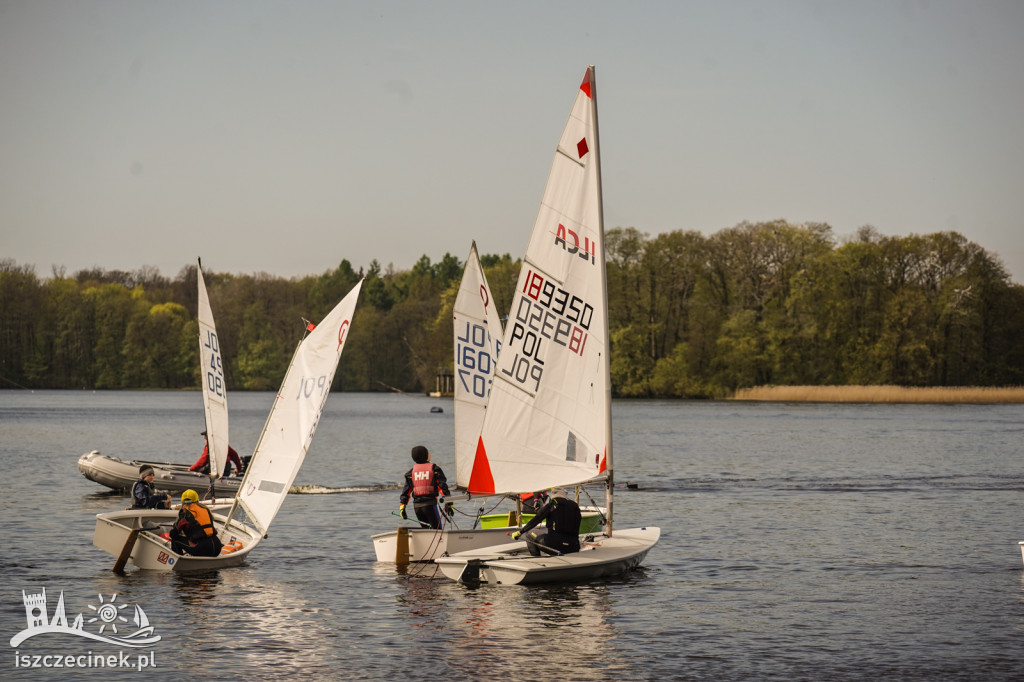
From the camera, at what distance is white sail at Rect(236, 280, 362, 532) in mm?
20578

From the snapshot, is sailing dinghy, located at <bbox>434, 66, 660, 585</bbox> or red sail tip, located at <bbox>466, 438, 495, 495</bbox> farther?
red sail tip, located at <bbox>466, 438, 495, 495</bbox>

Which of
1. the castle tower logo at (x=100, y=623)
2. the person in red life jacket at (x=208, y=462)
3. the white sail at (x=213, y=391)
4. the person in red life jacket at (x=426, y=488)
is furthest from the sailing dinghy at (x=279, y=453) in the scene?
the person in red life jacket at (x=208, y=462)

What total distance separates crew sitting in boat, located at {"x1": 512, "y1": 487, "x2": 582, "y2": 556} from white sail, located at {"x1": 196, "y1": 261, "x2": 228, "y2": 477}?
43.7ft

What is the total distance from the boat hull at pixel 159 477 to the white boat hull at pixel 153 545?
27.9ft

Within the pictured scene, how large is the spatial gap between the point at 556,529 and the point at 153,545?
751cm

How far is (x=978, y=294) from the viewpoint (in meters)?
99.8

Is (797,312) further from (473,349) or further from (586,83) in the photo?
(586,83)

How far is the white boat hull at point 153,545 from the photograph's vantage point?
20.8m

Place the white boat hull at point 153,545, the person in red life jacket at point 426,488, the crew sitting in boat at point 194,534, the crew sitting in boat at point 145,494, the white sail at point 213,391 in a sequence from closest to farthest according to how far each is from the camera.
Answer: the crew sitting in boat at point 194,534
the person in red life jacket at point 426,488
the white boat hull at point 153,545
the crew sitting in boat at point 145,494
the white sail at point 213,391

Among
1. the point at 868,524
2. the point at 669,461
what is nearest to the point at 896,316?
the point at 669,461

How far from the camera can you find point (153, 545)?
2095cm

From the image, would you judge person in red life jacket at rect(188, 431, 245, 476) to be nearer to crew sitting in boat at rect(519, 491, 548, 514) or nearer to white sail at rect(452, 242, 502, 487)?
white sail at rect(452, 242, 502, 487)

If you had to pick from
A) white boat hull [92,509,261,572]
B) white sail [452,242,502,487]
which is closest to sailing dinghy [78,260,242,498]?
white boat hull [92,509,261,572]

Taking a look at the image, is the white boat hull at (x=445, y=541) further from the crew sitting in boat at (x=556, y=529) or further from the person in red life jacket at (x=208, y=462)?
the person in red life jacket at (x=208, y=462)
